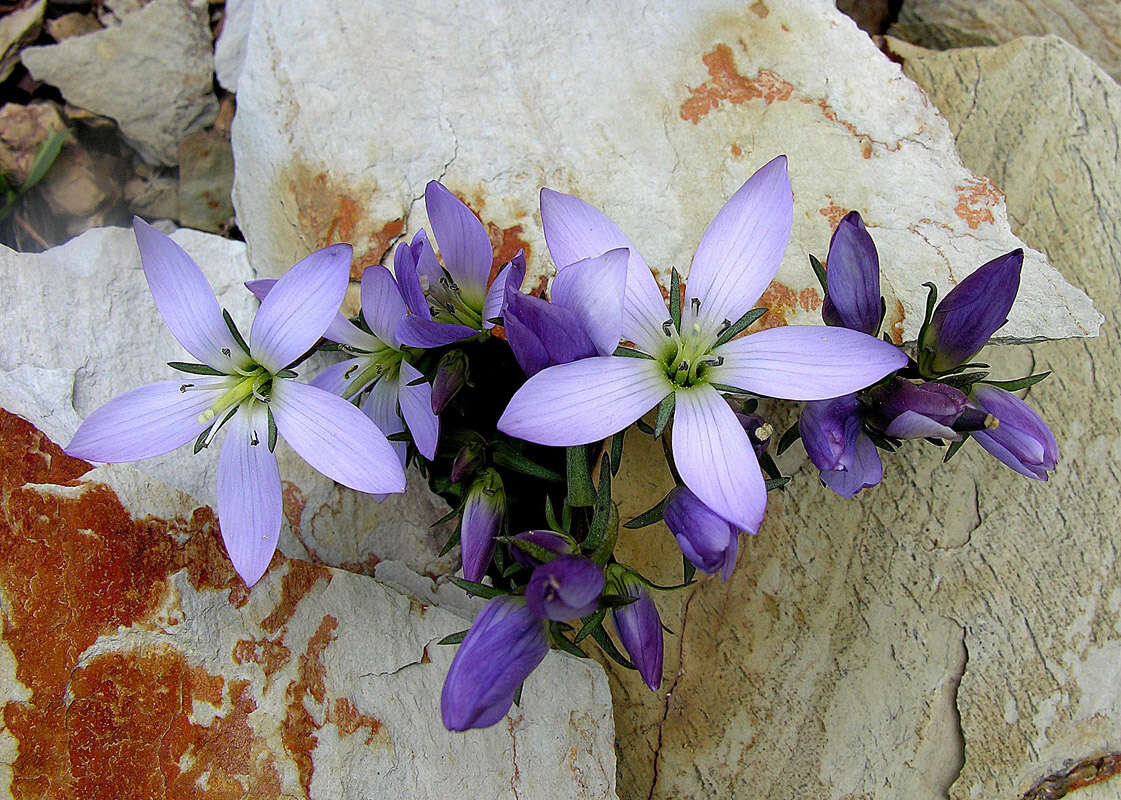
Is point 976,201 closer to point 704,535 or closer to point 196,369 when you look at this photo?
point 704,535

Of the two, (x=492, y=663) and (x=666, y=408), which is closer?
(x=492, y=663)

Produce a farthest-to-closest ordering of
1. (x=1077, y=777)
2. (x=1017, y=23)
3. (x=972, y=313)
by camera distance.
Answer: (x=1017, y=23) → (x=1077, y=777) → (x=972, y=313)

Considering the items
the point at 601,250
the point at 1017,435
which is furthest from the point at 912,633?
the point at 601,250

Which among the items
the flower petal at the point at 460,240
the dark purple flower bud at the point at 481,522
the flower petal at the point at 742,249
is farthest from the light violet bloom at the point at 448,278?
the flower petal at the point at 742,249

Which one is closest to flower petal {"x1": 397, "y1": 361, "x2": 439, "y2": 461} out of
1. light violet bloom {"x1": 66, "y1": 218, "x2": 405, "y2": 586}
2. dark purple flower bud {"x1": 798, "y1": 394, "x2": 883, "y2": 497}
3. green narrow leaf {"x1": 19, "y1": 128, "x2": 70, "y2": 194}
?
light violet bloom {"x1": 66, "y1": 218, "x2": 405, "y2": 586}

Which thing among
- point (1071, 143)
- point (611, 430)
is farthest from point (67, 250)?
point (1071, 143)

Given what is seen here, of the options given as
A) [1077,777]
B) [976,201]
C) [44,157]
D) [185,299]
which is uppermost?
[976,201]

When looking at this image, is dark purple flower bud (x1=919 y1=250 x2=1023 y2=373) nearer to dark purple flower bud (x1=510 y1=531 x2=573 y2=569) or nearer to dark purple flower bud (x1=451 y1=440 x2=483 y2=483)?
dark purple flower bud (x1=510 y1=531 x2=573 y2=569)
